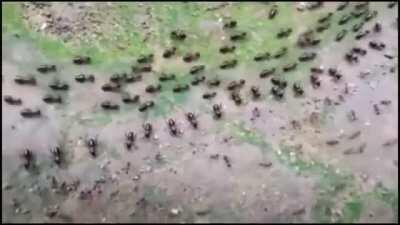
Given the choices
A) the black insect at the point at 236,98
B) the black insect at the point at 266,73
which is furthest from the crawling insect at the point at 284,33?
the black insect at the point at 236,98

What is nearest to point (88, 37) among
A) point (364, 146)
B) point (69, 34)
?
point (69, 34)

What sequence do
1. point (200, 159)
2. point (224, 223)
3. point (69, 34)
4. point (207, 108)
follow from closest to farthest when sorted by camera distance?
point (224, 223)
point (200, 159)
point (207, 108)
point (69, 34)

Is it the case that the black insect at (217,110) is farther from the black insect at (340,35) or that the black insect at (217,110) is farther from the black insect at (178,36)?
the black insect at (340,35)

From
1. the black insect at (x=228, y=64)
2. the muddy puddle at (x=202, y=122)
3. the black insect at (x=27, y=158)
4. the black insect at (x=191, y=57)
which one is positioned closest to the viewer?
the muddy puddle at (x=202, y=122)

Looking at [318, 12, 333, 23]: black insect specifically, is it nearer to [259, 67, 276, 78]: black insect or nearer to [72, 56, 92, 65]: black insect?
[259, 67, 276, 78]: black insect

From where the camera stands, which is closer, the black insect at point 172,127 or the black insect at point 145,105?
the black insect at point 172,127

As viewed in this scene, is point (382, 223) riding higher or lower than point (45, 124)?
lower

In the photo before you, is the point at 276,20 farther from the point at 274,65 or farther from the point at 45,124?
the point at 45,124
